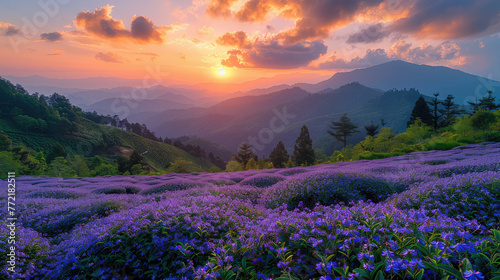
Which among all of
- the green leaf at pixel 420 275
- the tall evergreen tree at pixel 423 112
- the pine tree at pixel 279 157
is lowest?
the pine tree at pixel 279 157

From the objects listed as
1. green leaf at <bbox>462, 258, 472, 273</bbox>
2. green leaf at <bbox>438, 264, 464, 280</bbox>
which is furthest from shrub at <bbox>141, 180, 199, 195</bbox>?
green leaf at <bbox>462, 258, 472, 273</bbox>

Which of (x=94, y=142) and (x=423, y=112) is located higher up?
(x=423, y=112)

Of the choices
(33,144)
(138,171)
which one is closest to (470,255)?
(138,171)

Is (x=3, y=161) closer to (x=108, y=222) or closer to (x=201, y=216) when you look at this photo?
(x=108, y=222)

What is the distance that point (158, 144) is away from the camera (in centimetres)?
14400

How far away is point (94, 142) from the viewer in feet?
391

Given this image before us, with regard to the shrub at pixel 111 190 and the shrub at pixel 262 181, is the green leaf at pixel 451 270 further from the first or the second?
the shrub at pixel 111 190

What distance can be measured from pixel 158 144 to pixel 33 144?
191 ft

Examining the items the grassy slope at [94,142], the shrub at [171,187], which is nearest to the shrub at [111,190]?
the shrub at [171,187]

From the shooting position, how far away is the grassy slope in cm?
9862

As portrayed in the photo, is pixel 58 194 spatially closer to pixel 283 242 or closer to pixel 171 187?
pixel 171 187

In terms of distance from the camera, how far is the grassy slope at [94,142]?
98625 millimetres

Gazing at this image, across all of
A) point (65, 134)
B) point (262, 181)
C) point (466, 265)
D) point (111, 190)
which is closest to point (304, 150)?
point (262, 181)

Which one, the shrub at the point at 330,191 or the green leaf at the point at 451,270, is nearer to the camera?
the green leaf at the point at 451,270
